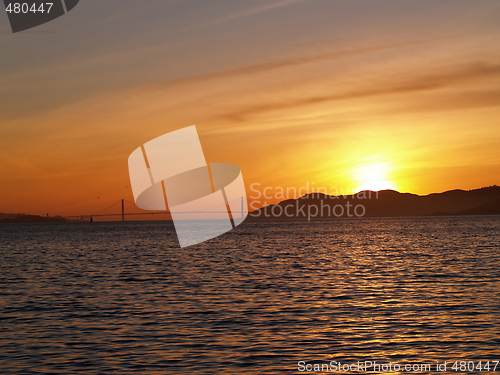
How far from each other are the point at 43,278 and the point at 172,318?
22410 millimetres

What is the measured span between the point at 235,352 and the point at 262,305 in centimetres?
942

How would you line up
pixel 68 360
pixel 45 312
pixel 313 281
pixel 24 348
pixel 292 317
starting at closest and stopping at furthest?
pixel 68 360
pixel 24 348
pixel 292 317
pixel 45 312
pixel 313 281

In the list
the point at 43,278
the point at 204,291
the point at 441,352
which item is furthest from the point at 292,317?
the point at 43,278

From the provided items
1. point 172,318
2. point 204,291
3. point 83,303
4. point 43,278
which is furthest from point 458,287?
point 43,278

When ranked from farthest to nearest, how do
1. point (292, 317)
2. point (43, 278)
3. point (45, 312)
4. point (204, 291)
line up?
point (43, 278) → point (204, 291) → point (45, 312) → point (292, 317)

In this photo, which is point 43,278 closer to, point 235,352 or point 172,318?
point 172,318

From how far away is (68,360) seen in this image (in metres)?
17.2

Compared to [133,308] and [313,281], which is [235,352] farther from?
[313,281]

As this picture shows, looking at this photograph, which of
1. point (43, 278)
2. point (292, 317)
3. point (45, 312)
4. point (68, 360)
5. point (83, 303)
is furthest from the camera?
point (43, 278)

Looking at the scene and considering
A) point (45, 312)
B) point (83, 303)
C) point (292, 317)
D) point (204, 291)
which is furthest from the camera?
point (204, 291)

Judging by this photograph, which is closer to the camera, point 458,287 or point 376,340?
point 376,340

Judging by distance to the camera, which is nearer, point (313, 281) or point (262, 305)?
point (262, 305)

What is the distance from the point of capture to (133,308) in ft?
88.6

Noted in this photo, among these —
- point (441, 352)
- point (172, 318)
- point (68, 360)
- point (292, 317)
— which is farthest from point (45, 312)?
point (441, 352)
